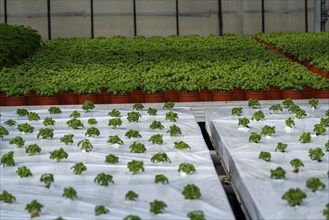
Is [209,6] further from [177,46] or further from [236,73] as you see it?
[236,73]

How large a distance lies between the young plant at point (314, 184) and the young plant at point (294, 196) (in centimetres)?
30

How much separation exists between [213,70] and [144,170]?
22.1 feet

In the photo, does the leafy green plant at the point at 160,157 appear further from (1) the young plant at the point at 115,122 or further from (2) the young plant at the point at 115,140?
(1) the young plant at the point at 115,122

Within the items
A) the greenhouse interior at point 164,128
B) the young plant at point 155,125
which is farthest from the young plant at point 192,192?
the young plant at point 155,125

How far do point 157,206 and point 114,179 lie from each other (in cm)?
105

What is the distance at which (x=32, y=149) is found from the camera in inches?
305

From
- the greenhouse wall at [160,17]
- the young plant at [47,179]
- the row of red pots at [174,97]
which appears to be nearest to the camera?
the young plant at [47,179]

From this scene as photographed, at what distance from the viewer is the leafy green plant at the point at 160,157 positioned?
23.8ft

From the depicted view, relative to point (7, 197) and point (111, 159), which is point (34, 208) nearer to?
point (7, 197)

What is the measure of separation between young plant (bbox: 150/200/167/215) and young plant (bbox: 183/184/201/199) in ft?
1.16

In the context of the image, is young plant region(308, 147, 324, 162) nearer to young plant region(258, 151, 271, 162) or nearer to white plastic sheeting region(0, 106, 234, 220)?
young plant region(258, 151, 271, 162)

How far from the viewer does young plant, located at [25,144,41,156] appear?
7750 millimetres

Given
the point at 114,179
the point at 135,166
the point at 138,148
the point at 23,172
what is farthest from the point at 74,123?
the point at 114,179

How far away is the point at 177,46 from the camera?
17.9 m
